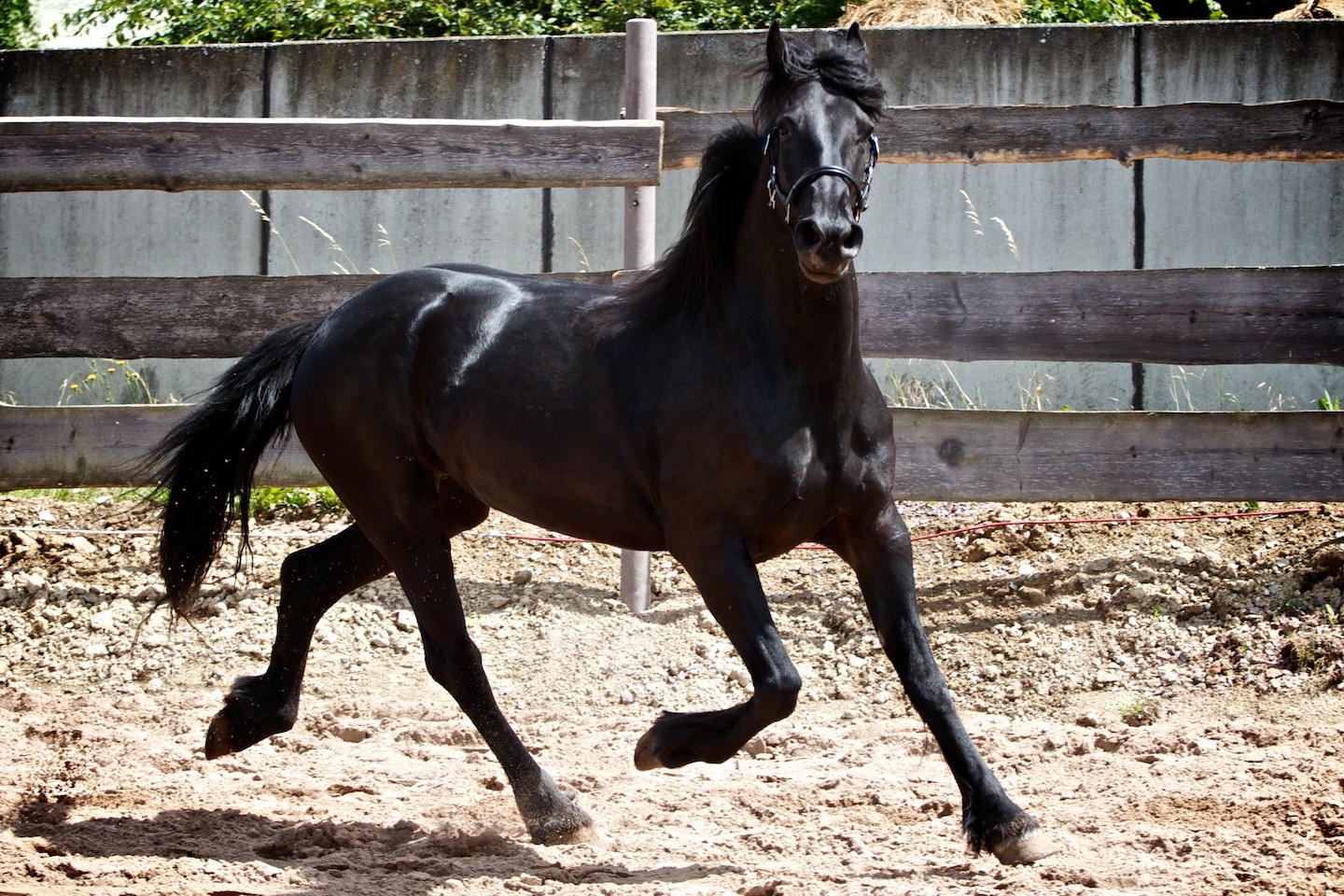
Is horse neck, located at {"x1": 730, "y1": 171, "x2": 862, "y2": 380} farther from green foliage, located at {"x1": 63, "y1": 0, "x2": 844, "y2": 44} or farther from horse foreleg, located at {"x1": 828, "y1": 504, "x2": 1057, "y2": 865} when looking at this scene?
green foliage, located at {"x1": 63, "y1": 0, "x2": 844, "y2": 44}

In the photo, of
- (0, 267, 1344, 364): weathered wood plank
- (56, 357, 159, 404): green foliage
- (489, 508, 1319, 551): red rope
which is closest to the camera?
(0, 267, 1344, 364): weathered wood plank

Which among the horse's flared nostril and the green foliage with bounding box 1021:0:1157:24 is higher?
the green foliage with bounding box 1021:0:1157:24

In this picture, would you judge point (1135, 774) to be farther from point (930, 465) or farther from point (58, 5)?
point (58, 5)

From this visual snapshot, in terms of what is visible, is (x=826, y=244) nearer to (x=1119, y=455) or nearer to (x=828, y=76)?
(x=828, y=76)

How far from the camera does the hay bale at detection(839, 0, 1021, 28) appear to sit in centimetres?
850

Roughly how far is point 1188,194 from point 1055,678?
11.5 ft

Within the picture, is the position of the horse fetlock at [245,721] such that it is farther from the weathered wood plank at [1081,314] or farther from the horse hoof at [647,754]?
the weathered wood plank at [1081,314]

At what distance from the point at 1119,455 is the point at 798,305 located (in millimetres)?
2639

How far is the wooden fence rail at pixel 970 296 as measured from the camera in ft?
17.8

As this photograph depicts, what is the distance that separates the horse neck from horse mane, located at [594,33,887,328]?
0.43ft

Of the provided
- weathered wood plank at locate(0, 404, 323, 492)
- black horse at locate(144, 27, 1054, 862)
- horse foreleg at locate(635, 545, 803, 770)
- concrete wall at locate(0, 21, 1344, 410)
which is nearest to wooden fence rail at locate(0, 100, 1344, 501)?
weathered wood plank at locate(0, 404, 323, 492)

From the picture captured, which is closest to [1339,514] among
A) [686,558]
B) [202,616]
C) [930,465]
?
[930,465]

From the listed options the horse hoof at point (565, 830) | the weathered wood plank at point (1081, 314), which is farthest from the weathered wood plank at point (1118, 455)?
the horse hoof at point (565, 830)

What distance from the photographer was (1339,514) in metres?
5.77
